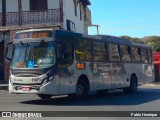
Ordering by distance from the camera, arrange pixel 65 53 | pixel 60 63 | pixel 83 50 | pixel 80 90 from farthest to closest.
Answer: pixel 83 50 < pixel 80 90 < pixel 65 53 < pixel 60 63

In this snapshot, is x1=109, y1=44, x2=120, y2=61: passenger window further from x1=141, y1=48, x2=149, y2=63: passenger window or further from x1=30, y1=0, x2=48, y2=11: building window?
x1=30, y1=0, x2=48, y2=11: building window

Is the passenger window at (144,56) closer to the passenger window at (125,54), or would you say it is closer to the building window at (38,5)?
the passenger window at (125,54)

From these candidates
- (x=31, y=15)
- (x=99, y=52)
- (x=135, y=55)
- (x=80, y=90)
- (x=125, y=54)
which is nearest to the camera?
(x=80, y=90)

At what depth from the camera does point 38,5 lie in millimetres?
29125

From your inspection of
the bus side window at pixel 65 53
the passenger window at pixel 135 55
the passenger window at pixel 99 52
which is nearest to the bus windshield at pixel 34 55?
the bus side window at pixel 65 53

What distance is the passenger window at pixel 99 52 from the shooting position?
57.3ft

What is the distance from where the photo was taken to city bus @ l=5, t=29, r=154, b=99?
14469mm

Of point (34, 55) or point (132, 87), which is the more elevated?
point (34, 55)

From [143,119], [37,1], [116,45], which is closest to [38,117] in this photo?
[143,119]

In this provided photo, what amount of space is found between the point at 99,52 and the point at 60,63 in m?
3.47

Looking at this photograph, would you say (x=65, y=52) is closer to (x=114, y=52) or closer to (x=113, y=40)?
(x=114, y=52)

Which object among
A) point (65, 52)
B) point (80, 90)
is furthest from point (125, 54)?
point (65, 52)

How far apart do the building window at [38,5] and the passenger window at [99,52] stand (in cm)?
1154

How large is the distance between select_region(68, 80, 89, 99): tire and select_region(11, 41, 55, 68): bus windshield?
202 cm
